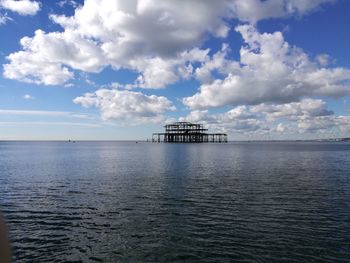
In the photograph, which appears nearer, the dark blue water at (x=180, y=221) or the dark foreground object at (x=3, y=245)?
the dark foreground object at (x=3, y=245)

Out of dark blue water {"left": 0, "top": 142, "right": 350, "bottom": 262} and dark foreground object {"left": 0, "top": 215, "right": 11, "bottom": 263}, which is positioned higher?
dark foreground object {"left": 0, "top": 215, "right": 11, "bottom": 263}

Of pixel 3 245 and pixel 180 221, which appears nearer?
pixel 3 245

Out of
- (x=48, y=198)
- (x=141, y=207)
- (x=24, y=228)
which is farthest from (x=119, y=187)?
(x=24, y=228)

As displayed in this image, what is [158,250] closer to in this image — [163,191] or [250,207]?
[250,207]

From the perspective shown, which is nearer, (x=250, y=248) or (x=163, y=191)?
(x=250, y=248)

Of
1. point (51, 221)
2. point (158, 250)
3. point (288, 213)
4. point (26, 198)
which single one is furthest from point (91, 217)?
point (288, 213)

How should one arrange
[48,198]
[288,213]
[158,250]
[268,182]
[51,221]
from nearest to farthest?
[158,250], [51,221], [288,213], [48,198], [268,182]

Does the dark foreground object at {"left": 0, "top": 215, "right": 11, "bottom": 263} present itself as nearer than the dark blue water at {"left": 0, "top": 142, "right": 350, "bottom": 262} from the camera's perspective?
Yes

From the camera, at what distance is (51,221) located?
22312mm

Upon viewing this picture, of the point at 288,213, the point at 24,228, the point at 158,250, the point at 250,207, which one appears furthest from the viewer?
the point at 250,207

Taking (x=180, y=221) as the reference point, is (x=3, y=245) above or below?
above

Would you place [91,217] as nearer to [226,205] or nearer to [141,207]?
[141,207]

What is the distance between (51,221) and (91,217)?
2.91 metres

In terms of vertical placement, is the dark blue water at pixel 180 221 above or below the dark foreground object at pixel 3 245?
below
